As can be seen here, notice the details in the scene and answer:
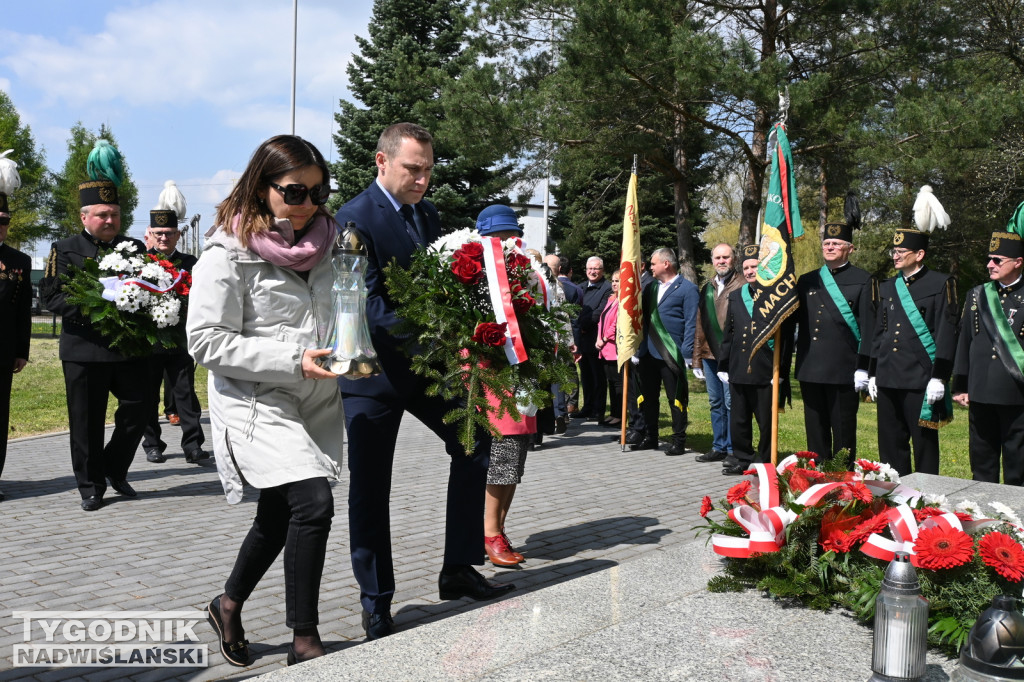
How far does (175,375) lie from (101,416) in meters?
2.18

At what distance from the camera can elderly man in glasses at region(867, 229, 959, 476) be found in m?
7.39

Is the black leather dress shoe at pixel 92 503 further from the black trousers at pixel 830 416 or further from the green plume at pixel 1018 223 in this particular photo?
the green plume at pixel 1018 223

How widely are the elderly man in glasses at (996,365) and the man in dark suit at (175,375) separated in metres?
6.51

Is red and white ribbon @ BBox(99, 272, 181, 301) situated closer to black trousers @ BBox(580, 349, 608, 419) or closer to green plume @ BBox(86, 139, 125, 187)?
green plume @ BBox(86, 139, 125, 187)

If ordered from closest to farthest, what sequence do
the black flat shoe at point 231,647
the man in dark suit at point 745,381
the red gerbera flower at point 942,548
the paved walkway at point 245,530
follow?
1. the red gerbera flower at point 942,548
2. the black flat shoe at point 231,647
3. the paved walkway at point 245,530
4. the man in dark suit at point 745,381

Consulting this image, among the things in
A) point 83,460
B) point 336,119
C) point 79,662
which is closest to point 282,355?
point 79,662

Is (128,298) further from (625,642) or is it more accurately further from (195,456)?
(625,642)

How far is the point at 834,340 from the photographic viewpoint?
7973mm

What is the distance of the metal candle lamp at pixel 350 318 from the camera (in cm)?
361

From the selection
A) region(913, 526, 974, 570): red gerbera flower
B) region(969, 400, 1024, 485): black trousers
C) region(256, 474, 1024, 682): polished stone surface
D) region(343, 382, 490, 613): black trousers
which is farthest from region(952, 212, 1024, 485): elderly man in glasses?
region(343, 382, 490, 613): black trousers

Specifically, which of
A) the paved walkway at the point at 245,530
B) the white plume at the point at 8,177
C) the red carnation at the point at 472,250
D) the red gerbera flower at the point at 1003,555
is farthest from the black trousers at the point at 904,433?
the white plume at the point at 8,177

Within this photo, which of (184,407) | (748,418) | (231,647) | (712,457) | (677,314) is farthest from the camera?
(677,314)

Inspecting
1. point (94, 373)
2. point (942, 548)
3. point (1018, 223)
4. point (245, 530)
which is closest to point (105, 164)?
point (94, 373)

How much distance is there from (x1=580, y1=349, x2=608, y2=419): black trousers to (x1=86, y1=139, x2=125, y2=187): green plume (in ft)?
22.2
